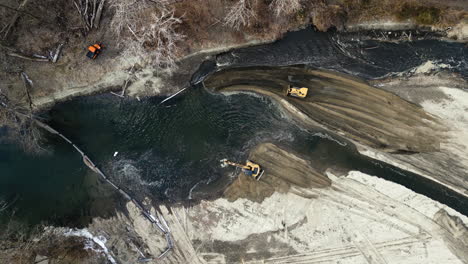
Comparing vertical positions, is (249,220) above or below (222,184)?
below

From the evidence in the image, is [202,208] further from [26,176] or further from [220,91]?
[26,176]

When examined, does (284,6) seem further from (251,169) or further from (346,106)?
(251,169)

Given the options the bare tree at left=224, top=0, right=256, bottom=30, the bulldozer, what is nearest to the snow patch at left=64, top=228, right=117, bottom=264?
the bulldozer

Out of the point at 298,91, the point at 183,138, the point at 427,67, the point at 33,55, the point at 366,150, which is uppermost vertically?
the point at 427,67

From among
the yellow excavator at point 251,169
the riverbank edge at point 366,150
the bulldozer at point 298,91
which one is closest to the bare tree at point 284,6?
the bulldozer at point 298,91

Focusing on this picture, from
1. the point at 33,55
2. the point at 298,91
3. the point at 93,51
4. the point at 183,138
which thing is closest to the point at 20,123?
the point at 33,55

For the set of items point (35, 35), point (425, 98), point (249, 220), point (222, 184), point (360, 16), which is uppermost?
point (360, 16)

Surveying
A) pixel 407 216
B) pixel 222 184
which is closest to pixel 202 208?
pixel 222 184
